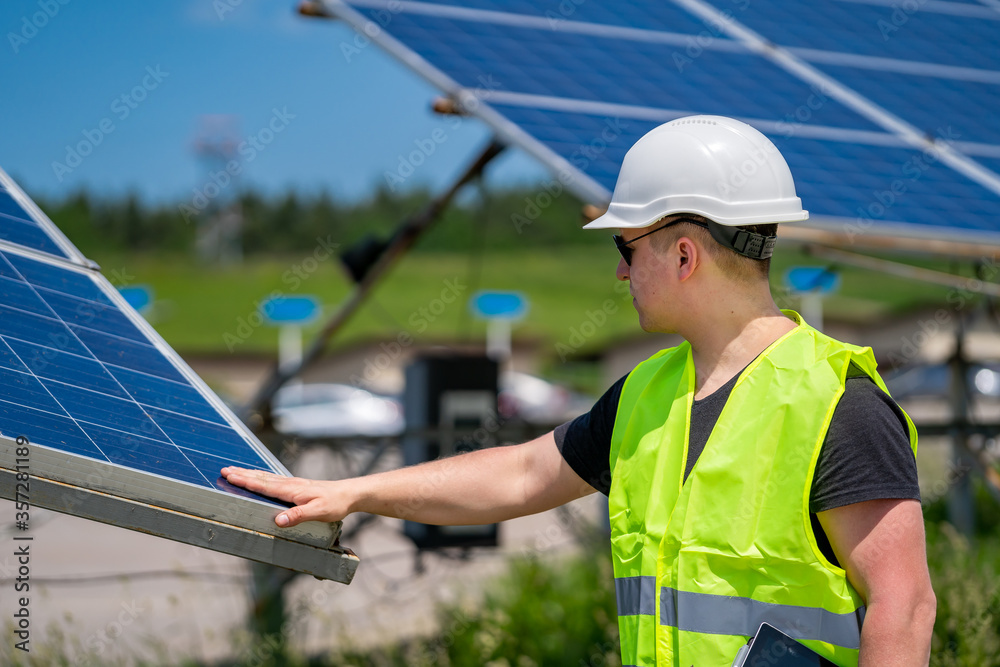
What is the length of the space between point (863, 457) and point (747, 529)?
0.30 m

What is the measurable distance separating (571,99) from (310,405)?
29730 millimetres

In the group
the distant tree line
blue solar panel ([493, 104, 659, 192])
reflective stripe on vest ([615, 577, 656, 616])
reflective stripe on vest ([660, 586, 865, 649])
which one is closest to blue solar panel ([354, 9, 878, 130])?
blue solar panel ([493, 104, 659, 192])

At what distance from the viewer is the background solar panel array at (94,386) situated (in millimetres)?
2176

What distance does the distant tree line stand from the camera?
58.6 metres

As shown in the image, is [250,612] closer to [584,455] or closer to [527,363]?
[584,455]

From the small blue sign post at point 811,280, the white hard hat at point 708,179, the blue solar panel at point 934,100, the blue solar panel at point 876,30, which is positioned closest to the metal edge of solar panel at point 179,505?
the white hard hat at point 708,179

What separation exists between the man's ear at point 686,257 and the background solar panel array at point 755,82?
1565 millimetres

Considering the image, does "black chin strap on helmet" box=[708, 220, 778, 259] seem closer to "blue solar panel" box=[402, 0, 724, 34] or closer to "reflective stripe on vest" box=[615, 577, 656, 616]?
"reflective stripe on vest" box=[615, 577, 656, 616]

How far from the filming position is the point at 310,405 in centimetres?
3341

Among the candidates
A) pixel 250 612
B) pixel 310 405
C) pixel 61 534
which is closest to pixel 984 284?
pixel 250 612

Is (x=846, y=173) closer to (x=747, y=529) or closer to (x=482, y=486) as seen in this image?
(x=482, y=486)

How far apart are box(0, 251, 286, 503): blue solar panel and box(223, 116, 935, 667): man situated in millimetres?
143

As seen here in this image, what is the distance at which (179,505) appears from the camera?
2135mm

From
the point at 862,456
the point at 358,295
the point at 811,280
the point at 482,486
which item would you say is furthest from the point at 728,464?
the point at 358,295
